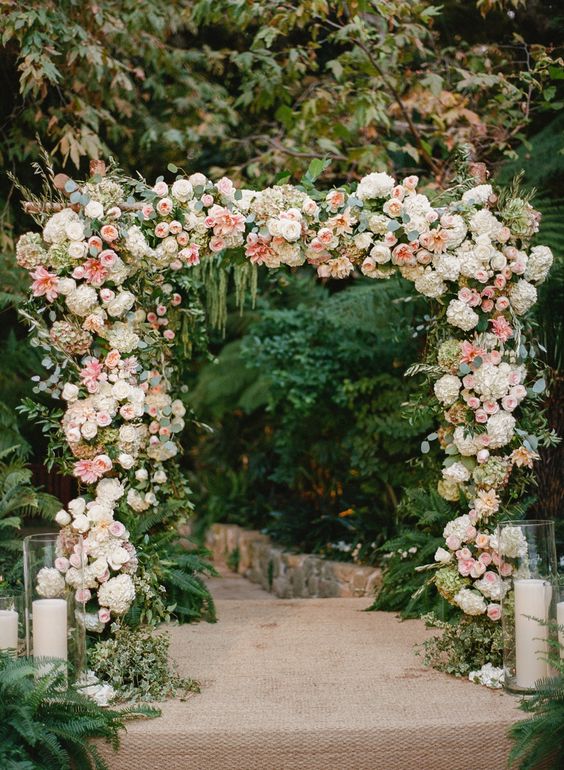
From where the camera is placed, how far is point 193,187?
3.97 metres

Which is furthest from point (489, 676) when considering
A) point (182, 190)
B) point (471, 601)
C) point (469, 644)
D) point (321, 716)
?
point (182, 190)

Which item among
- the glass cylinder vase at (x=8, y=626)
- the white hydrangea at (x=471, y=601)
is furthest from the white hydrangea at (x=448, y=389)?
the glass cylinder vase at (x=8, y=626)

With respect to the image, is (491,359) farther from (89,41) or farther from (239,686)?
(89,41)

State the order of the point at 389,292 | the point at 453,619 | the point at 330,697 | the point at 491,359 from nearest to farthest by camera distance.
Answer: the point at 330,697
the point at 491,359
the point at 453,619
the point at 389,292

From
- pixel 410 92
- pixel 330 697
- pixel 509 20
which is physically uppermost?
pixel 509 20

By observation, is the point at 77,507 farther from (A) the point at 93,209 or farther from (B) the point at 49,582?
(A) the point at 93,209

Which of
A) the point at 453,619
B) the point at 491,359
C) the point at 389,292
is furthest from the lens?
the point at 389,292

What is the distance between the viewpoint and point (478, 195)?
384 cm

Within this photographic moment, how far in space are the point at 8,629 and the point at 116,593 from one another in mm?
438

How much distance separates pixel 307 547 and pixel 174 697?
3.52 m

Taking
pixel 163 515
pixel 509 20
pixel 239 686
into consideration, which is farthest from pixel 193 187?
pixel 509 20

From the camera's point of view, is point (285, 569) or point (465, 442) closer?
point (465, 442)

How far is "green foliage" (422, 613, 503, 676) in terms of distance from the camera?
3.82 meters

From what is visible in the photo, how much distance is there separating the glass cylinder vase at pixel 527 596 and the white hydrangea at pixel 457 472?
38 centimetres
